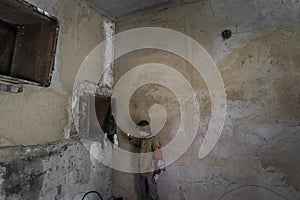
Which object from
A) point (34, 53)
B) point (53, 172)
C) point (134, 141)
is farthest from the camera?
point (134, 141)

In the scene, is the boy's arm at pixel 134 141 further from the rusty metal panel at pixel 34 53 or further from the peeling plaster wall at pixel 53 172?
the rusty metal panel at pixel 34 53

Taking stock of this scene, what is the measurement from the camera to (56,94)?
242 centimetres

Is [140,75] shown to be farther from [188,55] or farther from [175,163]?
[175,163]

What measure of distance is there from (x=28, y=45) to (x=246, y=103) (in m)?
2.24

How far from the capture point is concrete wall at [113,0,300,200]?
90.4 inches

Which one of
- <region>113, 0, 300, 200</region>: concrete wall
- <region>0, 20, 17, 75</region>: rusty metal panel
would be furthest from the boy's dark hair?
<region>0, 20, 17, 75</region>: rusty metal panel

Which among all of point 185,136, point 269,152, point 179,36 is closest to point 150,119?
point 185,136

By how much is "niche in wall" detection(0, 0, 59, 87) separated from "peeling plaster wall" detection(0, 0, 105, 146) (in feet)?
0.82

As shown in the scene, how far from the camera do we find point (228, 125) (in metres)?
2.56

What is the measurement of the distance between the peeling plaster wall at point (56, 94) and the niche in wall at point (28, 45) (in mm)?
251

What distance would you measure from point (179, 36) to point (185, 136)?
1.28 metres

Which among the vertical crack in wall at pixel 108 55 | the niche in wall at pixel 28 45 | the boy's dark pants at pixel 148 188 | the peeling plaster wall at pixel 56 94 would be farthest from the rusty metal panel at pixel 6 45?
the boy's dark pants at pixel 148 188

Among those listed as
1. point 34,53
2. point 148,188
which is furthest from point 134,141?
point 34,53

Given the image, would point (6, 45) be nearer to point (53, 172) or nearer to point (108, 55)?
point (53, 172)
